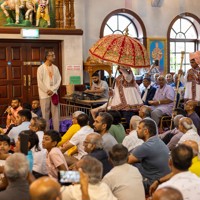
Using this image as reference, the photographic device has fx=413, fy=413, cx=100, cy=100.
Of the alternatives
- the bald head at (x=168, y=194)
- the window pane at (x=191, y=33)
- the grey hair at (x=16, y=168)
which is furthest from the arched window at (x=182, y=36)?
the bald head at (x=168, y=194)

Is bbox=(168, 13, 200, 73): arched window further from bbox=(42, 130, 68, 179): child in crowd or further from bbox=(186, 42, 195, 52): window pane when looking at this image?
bbox=(42, 130, 68, 179): child in crowd

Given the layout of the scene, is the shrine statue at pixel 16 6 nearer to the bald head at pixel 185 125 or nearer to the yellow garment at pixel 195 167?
the bald head at pixel 185 125

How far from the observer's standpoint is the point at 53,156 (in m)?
3.99

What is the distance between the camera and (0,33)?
948 centimetres

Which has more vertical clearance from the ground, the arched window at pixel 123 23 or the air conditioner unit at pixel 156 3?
the air conditioner unit at pixel 156 3

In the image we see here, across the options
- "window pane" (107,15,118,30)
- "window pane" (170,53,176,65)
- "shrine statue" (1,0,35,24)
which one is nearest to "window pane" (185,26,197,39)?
"window pane" (170,53,176,65)

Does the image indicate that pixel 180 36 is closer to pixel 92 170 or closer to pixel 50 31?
pixel 50 31

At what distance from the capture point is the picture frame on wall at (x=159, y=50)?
11922 mm

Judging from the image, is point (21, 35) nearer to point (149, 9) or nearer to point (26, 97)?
point (26, 97)

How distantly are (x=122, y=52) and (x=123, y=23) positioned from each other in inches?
233

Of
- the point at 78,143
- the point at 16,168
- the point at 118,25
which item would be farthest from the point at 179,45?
the point at 16,168

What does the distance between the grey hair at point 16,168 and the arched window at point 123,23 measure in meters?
8.81

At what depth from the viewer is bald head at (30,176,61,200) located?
2.04 meters

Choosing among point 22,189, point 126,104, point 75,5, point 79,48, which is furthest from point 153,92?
point 22,189
